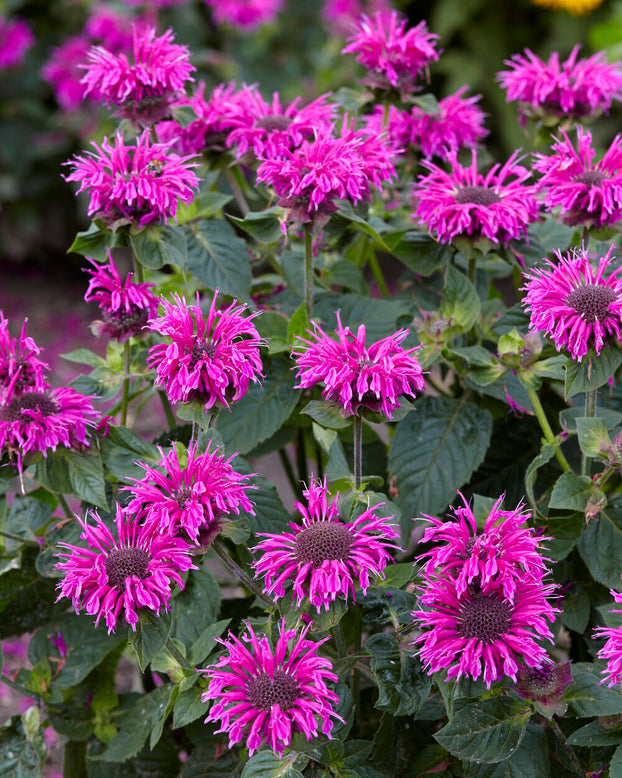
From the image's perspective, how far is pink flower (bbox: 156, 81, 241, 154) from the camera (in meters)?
1.29

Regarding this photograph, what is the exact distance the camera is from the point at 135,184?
1062 mm

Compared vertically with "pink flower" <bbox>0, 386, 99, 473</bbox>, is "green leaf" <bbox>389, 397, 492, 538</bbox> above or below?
below

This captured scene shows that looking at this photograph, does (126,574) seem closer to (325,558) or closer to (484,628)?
(325,558)

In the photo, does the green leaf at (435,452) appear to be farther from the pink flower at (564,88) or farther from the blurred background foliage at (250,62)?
the blurred background foliage at (250,62)

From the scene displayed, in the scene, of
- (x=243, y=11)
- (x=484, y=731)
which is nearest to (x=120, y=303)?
(x=484, y=731)

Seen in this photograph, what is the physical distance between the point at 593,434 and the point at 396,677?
1.10 ft

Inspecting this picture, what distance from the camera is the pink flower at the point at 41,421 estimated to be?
3.22ft

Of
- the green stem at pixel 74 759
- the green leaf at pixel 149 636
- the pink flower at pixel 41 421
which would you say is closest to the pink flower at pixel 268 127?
the pink flower at pixel 41 421

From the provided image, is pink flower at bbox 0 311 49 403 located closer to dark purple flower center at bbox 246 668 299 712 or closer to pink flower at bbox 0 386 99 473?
pink flower at bbox 0 386 99 473

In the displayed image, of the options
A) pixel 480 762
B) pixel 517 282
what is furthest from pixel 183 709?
pixel 517 282

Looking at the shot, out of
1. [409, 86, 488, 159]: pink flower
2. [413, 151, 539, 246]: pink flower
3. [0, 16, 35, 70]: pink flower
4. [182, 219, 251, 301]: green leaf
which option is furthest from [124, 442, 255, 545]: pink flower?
[0, 16, 35, 70]: pink flower

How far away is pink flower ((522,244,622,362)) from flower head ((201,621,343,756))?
0.41 meters

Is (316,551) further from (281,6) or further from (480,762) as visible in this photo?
(281,6)

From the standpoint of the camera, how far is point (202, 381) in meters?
0.95
